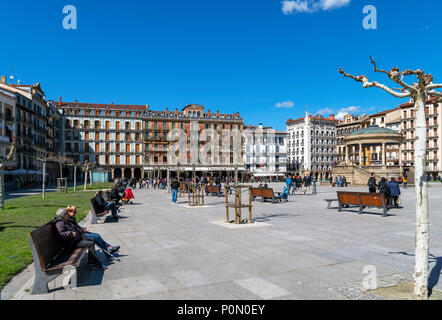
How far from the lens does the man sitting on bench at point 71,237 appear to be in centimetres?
545

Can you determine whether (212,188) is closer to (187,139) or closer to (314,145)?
(187,139)

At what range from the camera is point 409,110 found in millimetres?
69188

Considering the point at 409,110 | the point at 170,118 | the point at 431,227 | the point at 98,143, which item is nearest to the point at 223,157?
the point at 170,118

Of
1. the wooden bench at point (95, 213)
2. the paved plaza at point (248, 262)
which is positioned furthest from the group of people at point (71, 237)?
the wooden bench at point (95, 213)

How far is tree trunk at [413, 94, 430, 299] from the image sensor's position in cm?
426

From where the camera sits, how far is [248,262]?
238 inches

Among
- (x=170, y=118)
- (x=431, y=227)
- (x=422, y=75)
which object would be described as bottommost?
(x=431, y=227)

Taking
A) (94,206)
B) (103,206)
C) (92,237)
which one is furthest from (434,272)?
(103,206)

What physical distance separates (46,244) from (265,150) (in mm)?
79835

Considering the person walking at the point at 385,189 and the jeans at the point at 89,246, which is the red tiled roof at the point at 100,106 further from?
the jeans at the point at 89,246

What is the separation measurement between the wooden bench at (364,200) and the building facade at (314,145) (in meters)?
73.0

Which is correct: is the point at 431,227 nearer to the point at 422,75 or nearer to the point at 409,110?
the point at 422,75

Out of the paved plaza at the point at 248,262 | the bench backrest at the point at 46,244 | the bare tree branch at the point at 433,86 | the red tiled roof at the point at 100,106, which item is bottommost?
the paved plaza at the point at 248,262
